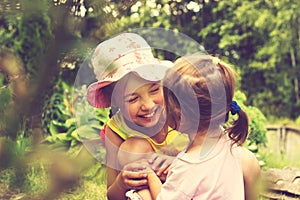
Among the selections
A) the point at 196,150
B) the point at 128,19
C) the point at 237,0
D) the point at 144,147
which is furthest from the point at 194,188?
the point at 237,0

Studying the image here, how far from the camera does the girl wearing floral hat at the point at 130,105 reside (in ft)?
6.72

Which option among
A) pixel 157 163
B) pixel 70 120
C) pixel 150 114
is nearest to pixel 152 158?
pixel 157 163

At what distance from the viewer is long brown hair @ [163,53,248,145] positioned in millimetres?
1848

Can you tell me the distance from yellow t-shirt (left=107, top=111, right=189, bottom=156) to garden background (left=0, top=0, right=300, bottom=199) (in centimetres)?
20

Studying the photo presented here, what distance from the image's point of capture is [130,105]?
207cm

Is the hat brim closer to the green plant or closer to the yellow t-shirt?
the yellow t-shirt

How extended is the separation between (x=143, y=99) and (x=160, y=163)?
216 millimetres

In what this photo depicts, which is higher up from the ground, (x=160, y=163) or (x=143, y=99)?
(x=143, y=99)

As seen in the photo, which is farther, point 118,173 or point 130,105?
point 118,173

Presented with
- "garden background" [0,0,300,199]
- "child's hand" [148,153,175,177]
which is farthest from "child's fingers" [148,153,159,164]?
"garden background" [0,0,300,199]

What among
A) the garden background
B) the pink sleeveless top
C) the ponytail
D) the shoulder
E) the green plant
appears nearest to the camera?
the garden background

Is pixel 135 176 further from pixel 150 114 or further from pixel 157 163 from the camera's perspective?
pixel 150 114

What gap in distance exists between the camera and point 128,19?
6.88m

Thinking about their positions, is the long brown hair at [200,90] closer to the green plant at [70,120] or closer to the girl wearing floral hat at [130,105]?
the girl wearing floral hat at [130,105]
